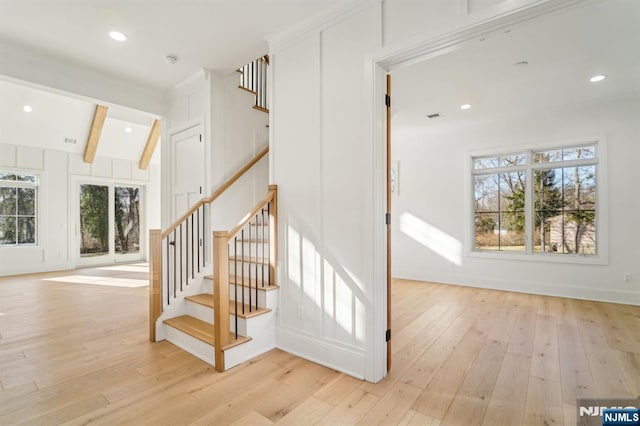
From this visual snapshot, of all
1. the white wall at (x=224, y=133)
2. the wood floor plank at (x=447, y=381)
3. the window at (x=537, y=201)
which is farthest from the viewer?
the window at (x=537, y=201)

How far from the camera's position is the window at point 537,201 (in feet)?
15.6

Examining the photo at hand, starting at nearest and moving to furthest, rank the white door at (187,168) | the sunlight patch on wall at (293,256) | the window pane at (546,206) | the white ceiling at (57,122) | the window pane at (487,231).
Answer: the sunlight patch on wall at (293,256) → the white door at (187,168) → the window pane at (546,206) → the window pane at (487,231) → the white ceiling at (57,122)

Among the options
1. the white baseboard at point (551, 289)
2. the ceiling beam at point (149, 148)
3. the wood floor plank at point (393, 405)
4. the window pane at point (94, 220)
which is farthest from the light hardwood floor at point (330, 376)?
the ceiling beam at point (149, 148)

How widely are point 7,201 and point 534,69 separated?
1018cm

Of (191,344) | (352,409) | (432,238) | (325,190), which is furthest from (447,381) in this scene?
(432,238)

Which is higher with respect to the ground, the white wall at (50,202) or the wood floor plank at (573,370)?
the white wall at (50,202)

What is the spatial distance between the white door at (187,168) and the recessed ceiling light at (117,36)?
1163mm

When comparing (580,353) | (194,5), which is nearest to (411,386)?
(580,353)

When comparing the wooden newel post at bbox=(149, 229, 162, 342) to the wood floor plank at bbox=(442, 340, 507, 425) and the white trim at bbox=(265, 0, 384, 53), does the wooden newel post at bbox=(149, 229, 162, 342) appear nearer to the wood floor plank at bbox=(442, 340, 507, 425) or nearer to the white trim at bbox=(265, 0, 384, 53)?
the white trim at bbox=(265, 0, 384, 53)

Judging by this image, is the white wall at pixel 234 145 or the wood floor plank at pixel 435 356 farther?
the white wall at pixel 234 145

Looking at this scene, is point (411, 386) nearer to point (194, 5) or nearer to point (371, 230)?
point (371, 230)

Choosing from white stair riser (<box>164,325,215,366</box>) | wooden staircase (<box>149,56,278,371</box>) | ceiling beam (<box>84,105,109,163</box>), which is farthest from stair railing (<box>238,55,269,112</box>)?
ceiling beam (<box>84,105,109,163</box>)

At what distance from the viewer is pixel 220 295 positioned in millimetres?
2428

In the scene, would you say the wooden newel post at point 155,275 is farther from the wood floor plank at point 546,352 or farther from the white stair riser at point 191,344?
Result: the wood floor plank at point 546,352
